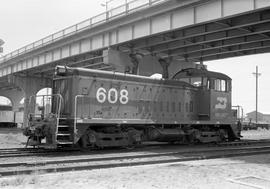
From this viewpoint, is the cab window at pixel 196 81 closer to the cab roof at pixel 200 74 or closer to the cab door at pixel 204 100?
the cab door at pixel 204 100

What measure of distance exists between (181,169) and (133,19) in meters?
15.2

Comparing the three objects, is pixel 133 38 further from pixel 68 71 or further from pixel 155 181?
pixel 155 181

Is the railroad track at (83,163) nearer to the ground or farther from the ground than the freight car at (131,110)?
nearer to the ground

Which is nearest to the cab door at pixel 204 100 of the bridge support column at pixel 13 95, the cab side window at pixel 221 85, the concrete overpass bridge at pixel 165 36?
the cab side window at pixel 221 85

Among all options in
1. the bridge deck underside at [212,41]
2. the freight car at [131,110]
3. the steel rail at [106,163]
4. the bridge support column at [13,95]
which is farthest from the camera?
the bridge support column at [13,95]

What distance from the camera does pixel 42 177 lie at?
25.2ft

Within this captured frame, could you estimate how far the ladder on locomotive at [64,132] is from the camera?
39.6 ft

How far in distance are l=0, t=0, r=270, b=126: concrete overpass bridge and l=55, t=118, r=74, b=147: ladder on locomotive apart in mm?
6780

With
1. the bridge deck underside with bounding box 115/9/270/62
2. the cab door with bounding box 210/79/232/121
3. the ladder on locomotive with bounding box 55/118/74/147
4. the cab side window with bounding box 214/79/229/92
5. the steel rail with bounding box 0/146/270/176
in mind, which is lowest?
the steel rail with bounding box 0/146/270/176

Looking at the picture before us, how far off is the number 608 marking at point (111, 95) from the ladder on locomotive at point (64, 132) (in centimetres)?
167

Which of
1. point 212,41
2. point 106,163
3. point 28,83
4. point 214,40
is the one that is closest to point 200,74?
point 214,40

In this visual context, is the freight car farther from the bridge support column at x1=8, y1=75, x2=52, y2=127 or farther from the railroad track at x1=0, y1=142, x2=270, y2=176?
the bridge support column at x1=8, y1=75, x2=52, y2=127

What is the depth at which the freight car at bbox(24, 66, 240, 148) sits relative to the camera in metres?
12.8

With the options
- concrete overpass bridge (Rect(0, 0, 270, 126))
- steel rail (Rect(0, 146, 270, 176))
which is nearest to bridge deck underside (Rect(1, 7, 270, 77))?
concrete overpass bridge (Rect(0, 0, 270, 126))
